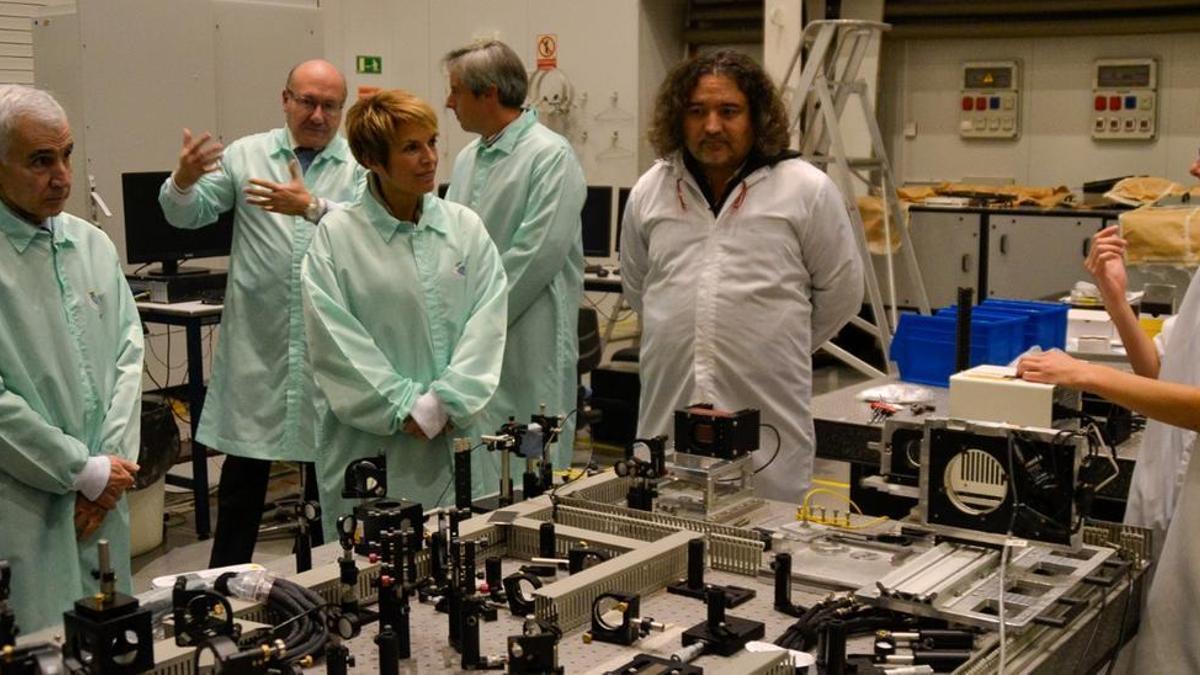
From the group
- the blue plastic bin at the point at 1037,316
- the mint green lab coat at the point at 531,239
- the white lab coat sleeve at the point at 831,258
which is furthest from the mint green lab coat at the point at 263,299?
the blue plastic bin at the point at 1037,316

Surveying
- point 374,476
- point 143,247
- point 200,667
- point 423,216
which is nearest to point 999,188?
point 143,247

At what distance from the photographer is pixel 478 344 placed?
2.57 metres

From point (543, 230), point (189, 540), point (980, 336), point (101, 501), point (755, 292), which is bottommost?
point (189, 540)

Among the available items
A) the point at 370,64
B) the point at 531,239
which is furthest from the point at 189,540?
the point at 370,64

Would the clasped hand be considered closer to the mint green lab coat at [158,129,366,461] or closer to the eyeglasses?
the mint green lab coat at [158,129,366,461]

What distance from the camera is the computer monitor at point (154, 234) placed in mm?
4676

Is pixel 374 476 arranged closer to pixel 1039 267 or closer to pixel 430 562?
pixel 430 562

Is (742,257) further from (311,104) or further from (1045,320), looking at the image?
(311,104)

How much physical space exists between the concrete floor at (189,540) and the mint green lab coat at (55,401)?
→ 4.24ft

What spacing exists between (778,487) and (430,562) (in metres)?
1.07

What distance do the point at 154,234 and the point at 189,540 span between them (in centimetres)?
116

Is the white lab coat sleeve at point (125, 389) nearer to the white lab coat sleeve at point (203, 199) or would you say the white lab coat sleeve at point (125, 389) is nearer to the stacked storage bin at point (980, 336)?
the white lab coat sleeve at point (203, 199)

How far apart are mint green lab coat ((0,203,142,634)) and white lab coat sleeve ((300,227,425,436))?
0.37 meters

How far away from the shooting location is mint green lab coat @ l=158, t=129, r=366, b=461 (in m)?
3.54
